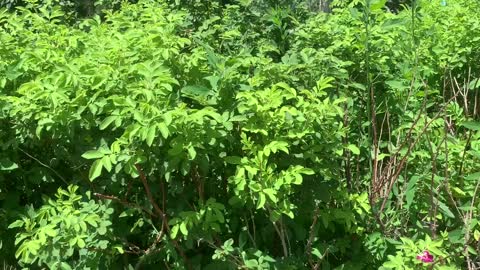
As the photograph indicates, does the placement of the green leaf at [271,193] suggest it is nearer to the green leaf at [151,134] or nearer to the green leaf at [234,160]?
the green leaf at [234,160]

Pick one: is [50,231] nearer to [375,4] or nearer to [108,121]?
[108,121]

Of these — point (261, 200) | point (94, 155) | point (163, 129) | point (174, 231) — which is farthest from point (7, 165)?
point (261, 200)

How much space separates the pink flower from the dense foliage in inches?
0.4

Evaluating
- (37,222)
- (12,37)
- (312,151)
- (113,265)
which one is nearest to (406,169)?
(312,151)

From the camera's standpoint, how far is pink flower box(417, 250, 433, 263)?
242 centimetres

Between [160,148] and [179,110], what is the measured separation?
24cm

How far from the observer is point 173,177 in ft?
8.38

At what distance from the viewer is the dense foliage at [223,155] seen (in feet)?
7.73

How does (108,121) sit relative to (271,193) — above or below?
above

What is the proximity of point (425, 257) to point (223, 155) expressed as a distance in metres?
0.89

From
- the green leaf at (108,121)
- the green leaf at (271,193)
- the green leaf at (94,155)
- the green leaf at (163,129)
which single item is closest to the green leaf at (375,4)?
the green leaf at (271,193)

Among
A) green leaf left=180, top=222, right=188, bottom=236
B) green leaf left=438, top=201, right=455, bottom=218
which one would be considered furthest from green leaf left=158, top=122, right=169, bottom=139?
green leaf left=438, top=201, right=455, bottom=218

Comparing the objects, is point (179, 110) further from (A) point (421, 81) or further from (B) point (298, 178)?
(A) point (421, 81)

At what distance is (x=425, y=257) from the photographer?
242 cm
